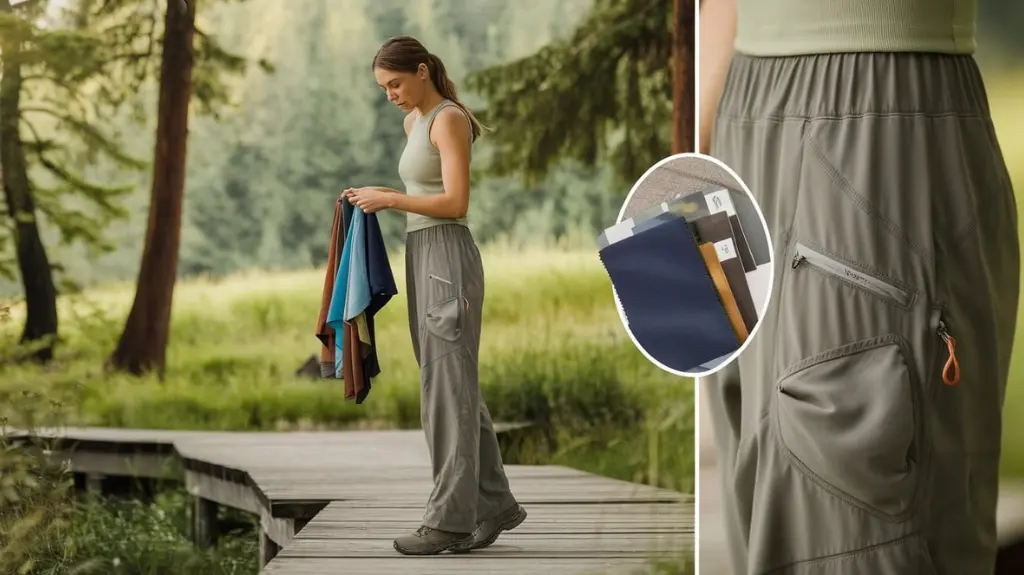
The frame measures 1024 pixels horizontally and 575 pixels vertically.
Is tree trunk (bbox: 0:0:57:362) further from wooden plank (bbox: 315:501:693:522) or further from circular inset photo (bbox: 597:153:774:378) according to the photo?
circular inset photo (bbox: 597:153:774:378)

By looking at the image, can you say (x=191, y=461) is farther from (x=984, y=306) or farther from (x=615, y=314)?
(x=984, y=306)

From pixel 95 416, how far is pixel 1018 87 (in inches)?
96.6

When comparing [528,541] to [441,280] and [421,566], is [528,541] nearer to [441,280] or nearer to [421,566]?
[421,566]

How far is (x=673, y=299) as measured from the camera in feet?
7.68

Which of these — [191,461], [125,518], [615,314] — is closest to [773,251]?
[615,314]

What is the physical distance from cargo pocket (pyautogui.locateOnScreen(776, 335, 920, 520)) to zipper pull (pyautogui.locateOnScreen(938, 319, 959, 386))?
61 mm

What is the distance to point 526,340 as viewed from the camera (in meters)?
3.02

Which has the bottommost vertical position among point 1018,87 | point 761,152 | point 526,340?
point 526,340

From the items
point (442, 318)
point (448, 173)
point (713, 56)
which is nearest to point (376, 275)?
point (442, 318)

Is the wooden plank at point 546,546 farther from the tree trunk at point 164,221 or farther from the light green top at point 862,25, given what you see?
the light green top at point 862,25

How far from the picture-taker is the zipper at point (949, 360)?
2.07m

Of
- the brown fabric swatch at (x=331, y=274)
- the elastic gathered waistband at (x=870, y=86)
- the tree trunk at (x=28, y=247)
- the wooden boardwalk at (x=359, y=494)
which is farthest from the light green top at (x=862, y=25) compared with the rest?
the tree trunk at (x=28, y=247)

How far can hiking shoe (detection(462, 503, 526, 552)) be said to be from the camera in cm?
282

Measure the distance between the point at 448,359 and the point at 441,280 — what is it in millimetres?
192
